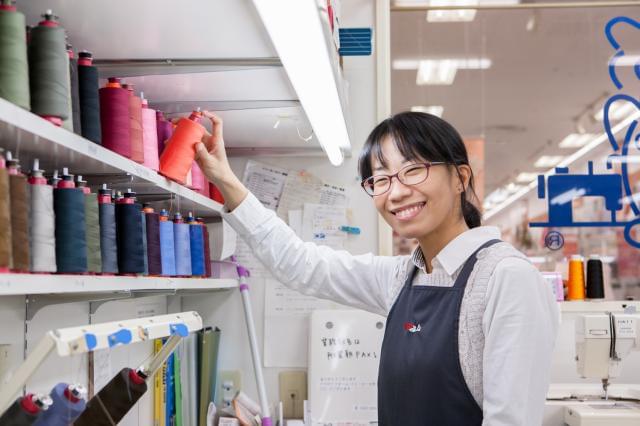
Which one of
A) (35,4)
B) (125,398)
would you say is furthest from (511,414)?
(35,4)

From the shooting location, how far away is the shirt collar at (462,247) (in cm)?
159

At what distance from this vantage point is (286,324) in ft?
10.2

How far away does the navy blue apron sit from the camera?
148 cm

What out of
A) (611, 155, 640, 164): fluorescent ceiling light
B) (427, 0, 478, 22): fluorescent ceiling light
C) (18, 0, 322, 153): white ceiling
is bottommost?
(611, 155, 640, 164): fluorescent ceiling light

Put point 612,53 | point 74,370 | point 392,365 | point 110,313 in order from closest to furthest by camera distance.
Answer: point 392,365, point 74,370, point 110,313, point 612,53

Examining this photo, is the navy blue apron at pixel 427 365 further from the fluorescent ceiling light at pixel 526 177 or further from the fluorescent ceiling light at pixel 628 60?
the fluorescent ceiling light at pixel 628 60

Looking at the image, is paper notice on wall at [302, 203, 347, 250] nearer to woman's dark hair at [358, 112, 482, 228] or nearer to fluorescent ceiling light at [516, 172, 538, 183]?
fluorescent ceiling light at [516, 172, 538, 183]

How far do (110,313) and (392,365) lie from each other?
1.09 meters

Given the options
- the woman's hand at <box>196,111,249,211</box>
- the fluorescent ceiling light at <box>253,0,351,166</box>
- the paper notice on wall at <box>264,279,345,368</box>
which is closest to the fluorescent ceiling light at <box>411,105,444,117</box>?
the paper notice on wall at <box>264,279,345,368</box>

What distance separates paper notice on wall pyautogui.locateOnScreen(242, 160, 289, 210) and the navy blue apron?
1493mm

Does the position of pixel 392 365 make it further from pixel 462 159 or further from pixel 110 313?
pixel 110 313

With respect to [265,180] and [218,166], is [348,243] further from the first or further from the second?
[218,166]

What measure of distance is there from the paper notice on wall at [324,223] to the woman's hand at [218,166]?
1.32m

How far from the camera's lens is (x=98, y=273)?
4.70 feet
